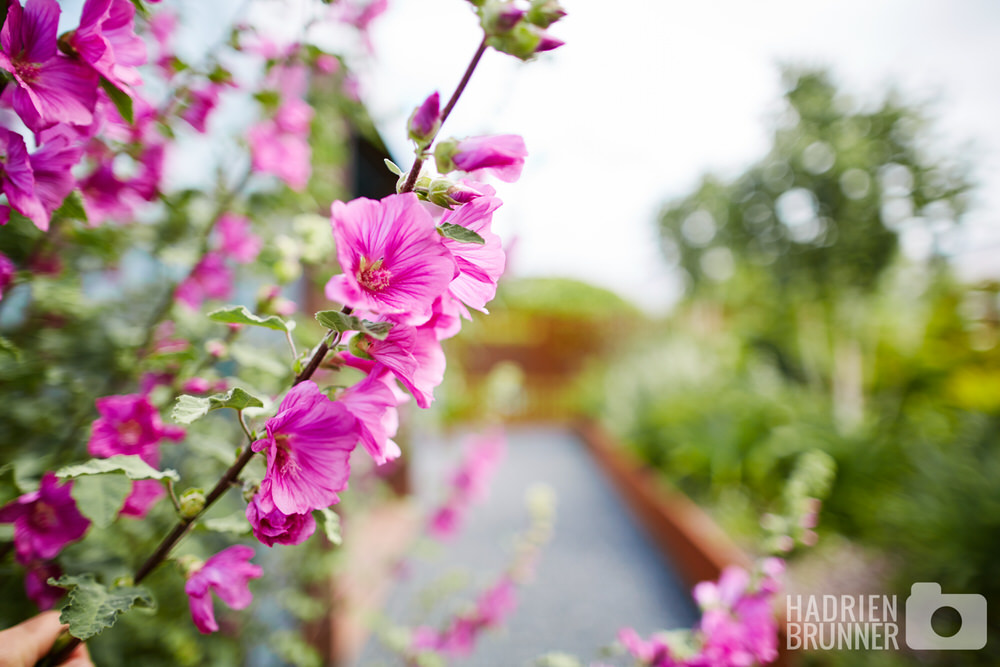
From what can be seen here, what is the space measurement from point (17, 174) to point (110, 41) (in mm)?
162

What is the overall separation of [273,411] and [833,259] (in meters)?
3.76

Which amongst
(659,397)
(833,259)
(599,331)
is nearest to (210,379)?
(833,259)

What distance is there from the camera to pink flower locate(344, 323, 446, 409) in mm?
386

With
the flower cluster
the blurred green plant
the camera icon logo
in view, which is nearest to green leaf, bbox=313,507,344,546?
the flower cluster

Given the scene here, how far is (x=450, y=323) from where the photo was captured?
44 centimetres

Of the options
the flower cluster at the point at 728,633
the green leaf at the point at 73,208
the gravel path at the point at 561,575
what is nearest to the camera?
the green leaf at the point at 73,208

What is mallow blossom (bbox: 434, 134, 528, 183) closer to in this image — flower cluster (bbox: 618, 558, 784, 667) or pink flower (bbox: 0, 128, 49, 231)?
pink flower (bbox: 0, 128, 49, 231)

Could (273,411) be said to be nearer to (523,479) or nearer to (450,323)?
(450,323)

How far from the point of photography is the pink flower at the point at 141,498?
515 mm

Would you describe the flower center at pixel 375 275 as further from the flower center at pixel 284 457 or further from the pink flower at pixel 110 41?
the pink flower at pixel 110 41

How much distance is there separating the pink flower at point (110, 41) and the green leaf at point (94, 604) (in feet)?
1.45

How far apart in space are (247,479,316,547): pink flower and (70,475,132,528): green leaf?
14 cm

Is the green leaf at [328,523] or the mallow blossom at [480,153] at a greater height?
the mallow blossom at [480,153]

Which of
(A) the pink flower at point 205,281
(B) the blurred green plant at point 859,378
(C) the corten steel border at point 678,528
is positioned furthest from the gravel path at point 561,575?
(A) the pink flower at point 205,281
